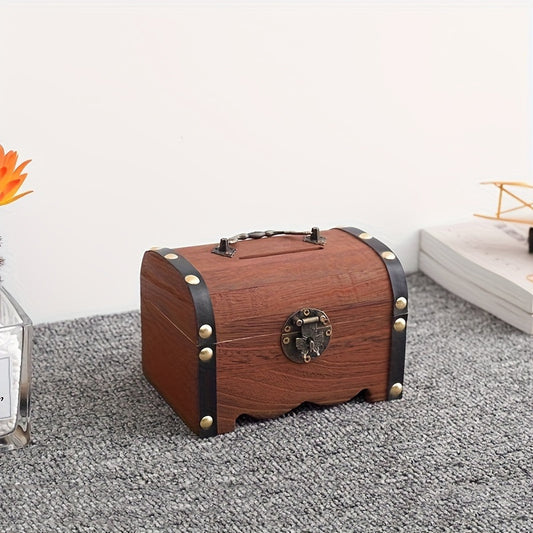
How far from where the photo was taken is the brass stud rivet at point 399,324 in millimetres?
1396

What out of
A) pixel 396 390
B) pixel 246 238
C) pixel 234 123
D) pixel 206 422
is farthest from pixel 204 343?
pixel 234 123

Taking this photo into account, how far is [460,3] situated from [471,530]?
1097mm

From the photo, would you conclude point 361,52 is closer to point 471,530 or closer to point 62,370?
point 62,370

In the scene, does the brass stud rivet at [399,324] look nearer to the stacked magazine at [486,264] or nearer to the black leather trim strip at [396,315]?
the black leather trim strip at [396,315]

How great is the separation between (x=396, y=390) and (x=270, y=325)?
0.24 m

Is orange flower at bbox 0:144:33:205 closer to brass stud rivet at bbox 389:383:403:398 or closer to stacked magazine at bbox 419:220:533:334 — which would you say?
brass stud rivet at bbox 389:383:403:398

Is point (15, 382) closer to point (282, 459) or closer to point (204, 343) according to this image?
point (204, 343)

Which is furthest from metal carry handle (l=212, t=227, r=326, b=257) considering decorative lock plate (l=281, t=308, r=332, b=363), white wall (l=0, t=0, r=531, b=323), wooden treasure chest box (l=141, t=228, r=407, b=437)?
white wall (l=0, t=0, r=531, b=323)

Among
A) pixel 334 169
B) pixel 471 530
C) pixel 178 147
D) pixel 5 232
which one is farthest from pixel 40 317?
pixel 471 530

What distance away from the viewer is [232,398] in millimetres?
1323

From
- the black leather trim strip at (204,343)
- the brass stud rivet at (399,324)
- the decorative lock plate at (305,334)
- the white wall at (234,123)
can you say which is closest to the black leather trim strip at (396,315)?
the brass stud rivet at (399,324)

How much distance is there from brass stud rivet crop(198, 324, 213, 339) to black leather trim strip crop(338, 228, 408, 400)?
0.28 metres

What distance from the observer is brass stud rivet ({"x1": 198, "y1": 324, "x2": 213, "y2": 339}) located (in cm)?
126

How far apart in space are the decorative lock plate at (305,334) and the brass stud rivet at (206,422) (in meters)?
0.13
